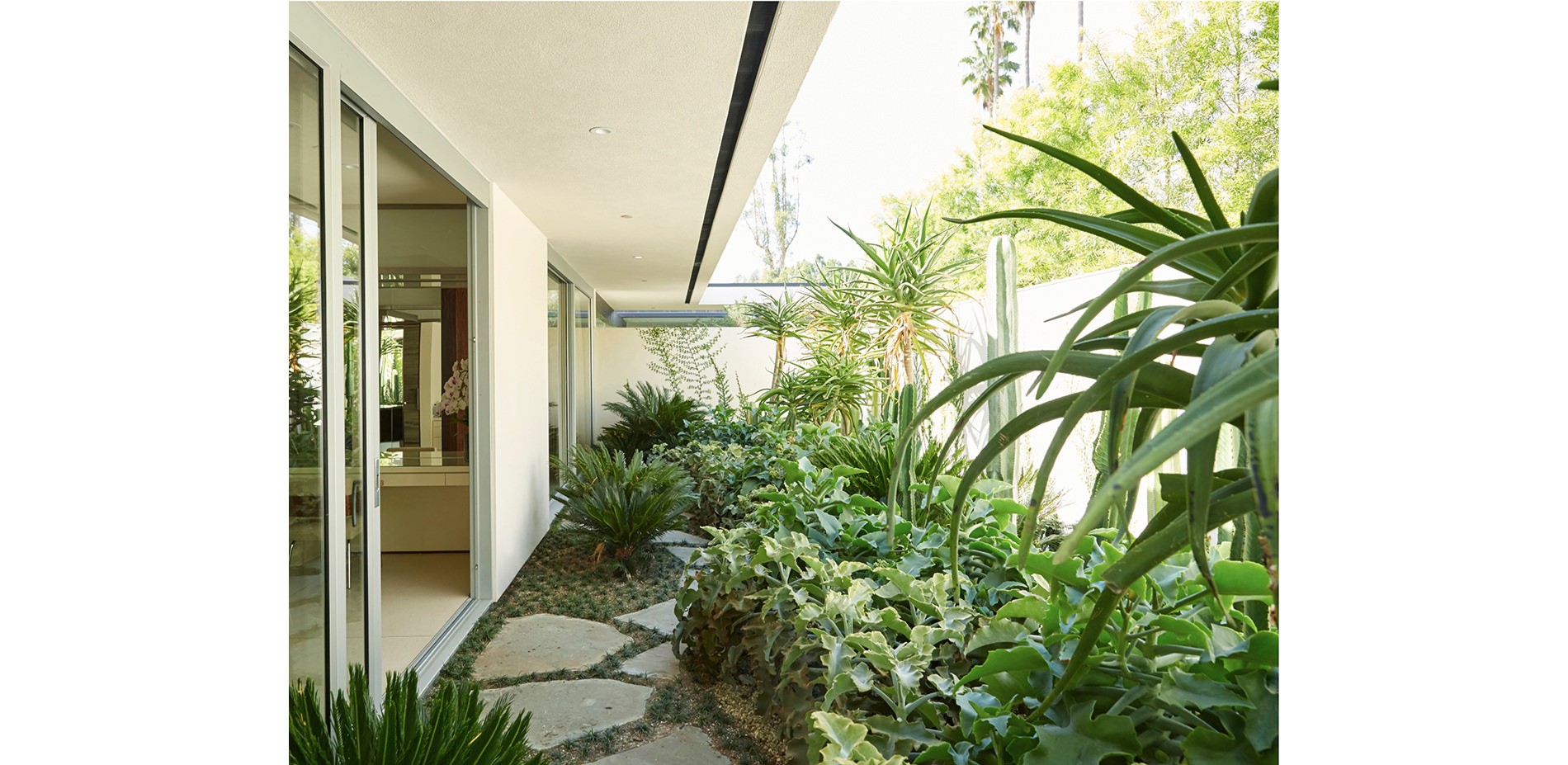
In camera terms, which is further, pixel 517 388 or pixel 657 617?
pixel 517 388

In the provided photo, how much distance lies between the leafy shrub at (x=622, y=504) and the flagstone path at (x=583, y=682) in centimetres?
71

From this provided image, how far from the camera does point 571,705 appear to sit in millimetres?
2721

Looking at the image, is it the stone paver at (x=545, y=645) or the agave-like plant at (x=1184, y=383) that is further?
the stone paver at (x=545, y=645)

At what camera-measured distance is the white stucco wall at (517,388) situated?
3.94m

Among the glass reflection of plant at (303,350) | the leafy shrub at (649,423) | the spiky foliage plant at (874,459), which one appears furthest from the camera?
the leafy shrub at (649,423)

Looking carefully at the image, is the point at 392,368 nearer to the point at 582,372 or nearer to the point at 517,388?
the point at 517,388

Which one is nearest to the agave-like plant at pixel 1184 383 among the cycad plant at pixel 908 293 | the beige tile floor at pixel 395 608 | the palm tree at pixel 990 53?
the beige tile floor at pixel 395 608

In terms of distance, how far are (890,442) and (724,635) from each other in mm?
991

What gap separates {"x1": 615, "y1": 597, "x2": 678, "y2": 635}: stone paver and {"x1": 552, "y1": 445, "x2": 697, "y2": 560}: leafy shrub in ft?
2.36

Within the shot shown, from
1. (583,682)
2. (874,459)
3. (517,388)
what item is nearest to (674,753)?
(583,682)

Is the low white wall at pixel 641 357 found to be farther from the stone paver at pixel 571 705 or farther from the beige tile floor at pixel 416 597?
the stone paver at pixel 571 705

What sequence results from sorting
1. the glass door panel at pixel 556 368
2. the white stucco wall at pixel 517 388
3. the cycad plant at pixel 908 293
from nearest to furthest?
the white stucco wall at pixel 517 388 → the cycad plant at pixel 908 293 → the glass door panel at pixel 556 368

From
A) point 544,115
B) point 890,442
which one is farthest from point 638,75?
point 890,442

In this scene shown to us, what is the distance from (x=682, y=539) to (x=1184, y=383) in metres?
5.11
